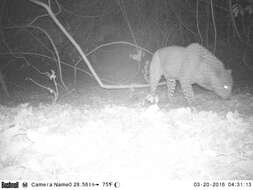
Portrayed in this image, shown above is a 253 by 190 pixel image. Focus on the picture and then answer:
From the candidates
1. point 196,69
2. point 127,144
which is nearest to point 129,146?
point 127,144

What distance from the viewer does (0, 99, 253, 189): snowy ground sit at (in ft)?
9.88

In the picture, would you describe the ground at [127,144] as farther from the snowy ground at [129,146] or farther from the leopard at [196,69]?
the leopard at [196,69]

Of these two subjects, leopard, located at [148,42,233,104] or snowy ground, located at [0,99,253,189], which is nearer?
snowy ground, located at [0,99,253,189]

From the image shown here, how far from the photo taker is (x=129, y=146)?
11.8ft

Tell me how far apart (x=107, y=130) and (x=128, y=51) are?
273 inches

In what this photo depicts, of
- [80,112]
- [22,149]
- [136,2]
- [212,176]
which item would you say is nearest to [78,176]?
[22,149]

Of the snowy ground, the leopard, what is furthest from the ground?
the leopard

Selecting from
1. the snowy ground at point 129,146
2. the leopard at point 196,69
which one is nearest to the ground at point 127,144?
the snowy ground at point 129,146

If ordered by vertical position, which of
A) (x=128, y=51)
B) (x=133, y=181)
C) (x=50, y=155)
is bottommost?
(x=133, y=181)

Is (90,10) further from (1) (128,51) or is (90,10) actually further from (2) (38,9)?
(1) (128,51)

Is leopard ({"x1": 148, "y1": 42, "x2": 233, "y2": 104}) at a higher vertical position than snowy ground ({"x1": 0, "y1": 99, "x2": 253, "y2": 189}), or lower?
higher

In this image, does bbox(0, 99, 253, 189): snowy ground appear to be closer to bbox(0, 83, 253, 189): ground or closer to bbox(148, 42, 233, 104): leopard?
bbox(0, 83, 253, 189): ground

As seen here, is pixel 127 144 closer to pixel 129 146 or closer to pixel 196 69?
pixel 129 146

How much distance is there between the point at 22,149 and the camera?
12.2ft
